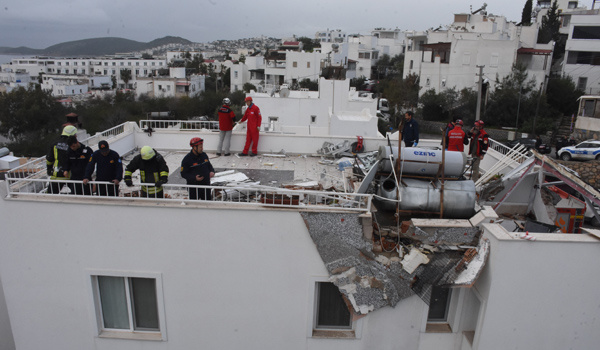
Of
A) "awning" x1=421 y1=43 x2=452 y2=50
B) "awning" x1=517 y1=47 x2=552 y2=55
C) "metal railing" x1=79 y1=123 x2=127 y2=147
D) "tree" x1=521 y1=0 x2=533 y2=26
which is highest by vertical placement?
"tree" x1=521 y1=0 x2=533 y2=26

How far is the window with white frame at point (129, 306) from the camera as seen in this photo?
6.03 m

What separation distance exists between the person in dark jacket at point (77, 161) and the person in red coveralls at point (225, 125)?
3.83 m

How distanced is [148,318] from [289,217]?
287 cm

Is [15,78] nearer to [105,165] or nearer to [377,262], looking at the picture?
[105,165]

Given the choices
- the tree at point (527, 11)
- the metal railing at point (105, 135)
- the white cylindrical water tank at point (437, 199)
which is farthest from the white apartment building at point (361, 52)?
the white cylindrical water tank at point (437, 199)

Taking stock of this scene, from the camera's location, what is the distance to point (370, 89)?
198 feet

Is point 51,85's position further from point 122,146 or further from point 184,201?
point 184,201

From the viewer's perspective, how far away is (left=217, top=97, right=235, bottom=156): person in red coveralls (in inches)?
399

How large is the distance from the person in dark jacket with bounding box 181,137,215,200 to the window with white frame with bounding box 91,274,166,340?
151 centimetres

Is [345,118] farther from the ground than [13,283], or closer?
farther from the ground

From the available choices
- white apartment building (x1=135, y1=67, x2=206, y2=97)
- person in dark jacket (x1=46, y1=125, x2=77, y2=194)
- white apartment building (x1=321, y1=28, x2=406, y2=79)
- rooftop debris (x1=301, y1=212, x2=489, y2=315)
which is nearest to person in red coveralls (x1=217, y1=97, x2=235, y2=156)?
person in dark jacket (x1=46, y1=125, x2=77, y2=194)

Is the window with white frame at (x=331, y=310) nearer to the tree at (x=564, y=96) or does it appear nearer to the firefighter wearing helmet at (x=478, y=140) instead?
the firefighter wearing helmet at (x=478, y=140)

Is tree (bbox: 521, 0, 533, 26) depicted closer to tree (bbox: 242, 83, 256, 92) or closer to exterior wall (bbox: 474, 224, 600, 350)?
tree (bbox: 242, 83, 256, 92)

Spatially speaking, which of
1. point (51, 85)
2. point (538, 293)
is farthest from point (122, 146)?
point (51, 85)
